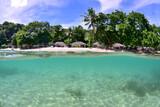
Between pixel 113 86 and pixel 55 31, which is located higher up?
pixel 55 31

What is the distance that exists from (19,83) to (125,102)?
308 inches

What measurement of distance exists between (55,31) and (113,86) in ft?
203

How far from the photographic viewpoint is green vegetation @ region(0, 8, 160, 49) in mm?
62125

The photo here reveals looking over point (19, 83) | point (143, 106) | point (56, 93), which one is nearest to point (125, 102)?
point (143, 106)

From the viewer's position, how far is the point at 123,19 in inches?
2589

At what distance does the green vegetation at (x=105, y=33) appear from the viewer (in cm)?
6212

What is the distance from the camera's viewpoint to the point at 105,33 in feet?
220

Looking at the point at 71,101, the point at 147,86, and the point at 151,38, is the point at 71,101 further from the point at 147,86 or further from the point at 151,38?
the point at 151,38

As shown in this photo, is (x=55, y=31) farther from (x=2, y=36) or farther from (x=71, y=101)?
(x=71, y=101)

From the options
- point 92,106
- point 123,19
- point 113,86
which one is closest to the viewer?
point 92,106

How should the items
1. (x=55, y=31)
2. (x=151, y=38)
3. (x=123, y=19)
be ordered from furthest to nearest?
(x=55, y=31) → (x=123, y=19) → (x=151, y=38)

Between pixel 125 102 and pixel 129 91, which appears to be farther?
pixel 129 91

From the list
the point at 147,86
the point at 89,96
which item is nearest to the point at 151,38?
the point at 147,86

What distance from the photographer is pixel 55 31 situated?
3073 inches
